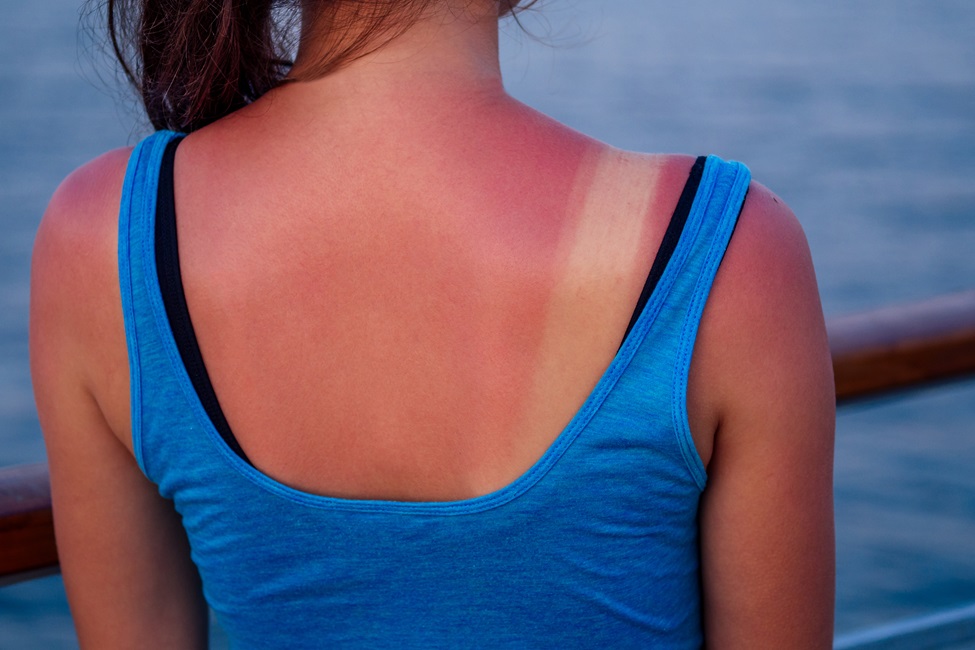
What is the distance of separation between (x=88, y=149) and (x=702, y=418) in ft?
27.1

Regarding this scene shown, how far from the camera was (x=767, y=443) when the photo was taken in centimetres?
77

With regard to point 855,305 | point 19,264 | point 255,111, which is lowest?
point 855,305

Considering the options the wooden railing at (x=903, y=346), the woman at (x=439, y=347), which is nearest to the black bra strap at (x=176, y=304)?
the woman at (x=439, y=347)

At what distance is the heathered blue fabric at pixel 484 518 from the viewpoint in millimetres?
720

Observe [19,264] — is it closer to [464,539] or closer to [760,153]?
[760,153]

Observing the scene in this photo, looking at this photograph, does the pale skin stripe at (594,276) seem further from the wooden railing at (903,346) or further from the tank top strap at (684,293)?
the wooden railing at (903,346)

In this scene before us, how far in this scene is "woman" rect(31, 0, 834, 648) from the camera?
2.39 ft

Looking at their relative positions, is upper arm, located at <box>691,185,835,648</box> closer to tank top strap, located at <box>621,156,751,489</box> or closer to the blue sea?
Result: tank top strap, located at <box>621,156,751,489</box>

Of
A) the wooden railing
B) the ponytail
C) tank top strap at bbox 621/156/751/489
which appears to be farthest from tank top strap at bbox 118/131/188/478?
the wooden railing

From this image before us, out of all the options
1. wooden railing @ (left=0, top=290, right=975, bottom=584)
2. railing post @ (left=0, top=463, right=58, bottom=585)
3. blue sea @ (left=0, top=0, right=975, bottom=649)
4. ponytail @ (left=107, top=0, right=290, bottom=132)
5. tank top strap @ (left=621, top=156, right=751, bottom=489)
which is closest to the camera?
tank top strap @ (left=621, top=156, right=751, bottom=489)

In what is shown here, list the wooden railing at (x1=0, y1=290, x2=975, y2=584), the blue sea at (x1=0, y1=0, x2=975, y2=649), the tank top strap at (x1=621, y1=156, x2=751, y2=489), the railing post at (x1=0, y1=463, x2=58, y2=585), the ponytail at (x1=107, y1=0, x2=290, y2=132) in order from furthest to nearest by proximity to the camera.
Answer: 1. the blue sea at (x1=0, y1=0, x2=975, y2=649)
2. the wooden railing at (x1=0, y1=290, x2=975, y2=584)
3. the railing post at (x1=0, y1=463, x2=58, y2=585)
4. the ponytail at (x1=107, y1=0, x2=290, y2=132)
5. the tank top strap at (x1=621, y1=156, x2=751, y2=489)

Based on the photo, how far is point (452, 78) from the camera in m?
0.77

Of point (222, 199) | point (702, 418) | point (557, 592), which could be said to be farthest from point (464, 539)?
point (222, 199)

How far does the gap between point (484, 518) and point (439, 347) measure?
0.40ft
